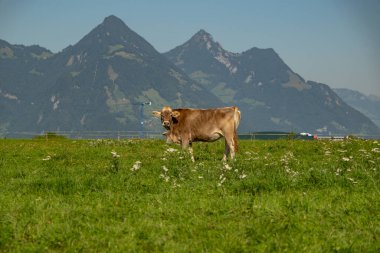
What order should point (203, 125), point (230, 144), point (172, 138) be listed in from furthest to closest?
point (172, 138)
point (203, 125)
point (230, 144)

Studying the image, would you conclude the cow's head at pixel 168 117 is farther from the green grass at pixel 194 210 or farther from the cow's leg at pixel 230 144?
the green grass at pixel 194 210

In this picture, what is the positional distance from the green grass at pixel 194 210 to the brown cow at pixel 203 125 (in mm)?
7455

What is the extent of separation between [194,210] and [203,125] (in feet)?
45.1

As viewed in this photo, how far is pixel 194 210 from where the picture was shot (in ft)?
35.6

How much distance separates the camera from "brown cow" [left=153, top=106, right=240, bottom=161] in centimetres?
2394

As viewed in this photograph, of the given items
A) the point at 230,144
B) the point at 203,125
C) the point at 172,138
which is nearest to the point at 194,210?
the point at 230,144

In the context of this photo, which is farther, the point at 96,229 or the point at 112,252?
the point at 96,229

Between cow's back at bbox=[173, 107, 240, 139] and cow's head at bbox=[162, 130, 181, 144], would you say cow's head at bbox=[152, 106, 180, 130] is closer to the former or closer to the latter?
cow's head at bbox=[162, 130, 181, 144]

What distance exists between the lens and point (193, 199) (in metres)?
11.8

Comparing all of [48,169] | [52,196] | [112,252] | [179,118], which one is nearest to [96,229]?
[112,252]

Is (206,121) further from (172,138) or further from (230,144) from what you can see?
(172,138)

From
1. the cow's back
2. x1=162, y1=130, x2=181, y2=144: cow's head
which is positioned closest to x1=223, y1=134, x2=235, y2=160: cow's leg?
the cow's back

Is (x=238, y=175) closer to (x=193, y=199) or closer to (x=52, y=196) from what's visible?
(x=193, y=199)

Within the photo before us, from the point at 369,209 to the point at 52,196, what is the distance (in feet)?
26.3
